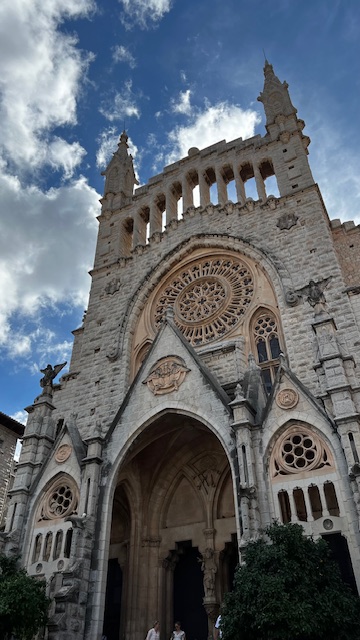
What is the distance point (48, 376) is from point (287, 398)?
28.9 ft

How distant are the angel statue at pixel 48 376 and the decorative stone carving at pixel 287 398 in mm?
8257

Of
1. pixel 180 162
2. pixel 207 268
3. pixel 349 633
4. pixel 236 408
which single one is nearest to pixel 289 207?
pixel 207 268

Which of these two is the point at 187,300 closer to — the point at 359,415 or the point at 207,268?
the point at 207,268

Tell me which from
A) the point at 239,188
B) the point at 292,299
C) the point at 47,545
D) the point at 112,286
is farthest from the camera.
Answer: the point at 239,188

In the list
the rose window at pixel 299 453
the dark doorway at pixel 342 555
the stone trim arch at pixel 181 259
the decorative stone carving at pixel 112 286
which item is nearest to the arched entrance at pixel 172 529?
the dark doorway at pixel 342 555

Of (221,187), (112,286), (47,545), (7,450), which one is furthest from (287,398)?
(7,450)

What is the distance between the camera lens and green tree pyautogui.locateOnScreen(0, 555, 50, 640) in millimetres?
10242

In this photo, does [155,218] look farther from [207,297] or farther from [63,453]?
[63,453]

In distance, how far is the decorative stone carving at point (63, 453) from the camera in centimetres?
1466

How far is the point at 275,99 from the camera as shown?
24016 millimetres

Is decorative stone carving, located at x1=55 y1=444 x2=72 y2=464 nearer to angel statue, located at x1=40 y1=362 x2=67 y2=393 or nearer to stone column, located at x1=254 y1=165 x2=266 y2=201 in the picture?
angel statue, located at x1=40 y1=362 x2=67 y2=393

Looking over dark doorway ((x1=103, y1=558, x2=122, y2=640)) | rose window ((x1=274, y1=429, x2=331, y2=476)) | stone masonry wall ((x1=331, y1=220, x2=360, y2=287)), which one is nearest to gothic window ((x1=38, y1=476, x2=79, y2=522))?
dark doorway ((x1=103, y1=558, x2=122, y2=640))

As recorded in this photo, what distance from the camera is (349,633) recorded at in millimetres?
8734

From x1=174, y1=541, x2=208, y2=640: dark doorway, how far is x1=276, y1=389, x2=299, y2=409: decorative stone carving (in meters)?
5.85
